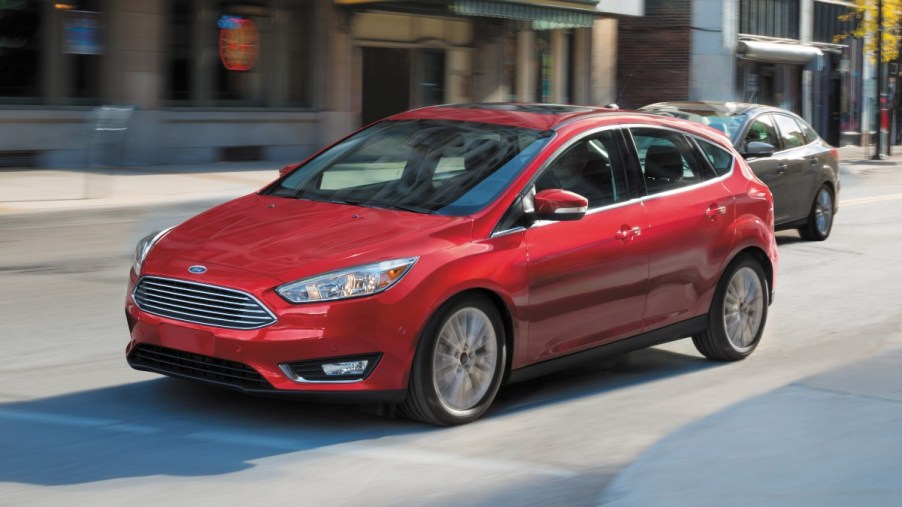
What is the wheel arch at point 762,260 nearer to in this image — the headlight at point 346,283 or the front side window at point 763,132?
the headlight at point 346,283

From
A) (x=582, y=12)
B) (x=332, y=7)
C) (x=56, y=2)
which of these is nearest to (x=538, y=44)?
(x=582, y=12)

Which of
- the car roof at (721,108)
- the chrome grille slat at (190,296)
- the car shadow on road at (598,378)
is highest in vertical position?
the car roof at (721,108)

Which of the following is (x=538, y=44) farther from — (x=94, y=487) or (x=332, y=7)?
(x=94, y=487)

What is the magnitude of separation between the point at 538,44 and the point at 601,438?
24.9 metres

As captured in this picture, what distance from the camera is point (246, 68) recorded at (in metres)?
23.1

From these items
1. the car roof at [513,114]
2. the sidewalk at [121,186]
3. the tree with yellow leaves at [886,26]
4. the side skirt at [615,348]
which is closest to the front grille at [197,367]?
the side skirt at [615,348]

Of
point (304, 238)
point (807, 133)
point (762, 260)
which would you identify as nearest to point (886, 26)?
point (807, 133)

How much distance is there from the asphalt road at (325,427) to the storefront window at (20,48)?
10.4 m

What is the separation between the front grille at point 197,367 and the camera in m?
5.70

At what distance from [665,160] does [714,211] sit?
421mm

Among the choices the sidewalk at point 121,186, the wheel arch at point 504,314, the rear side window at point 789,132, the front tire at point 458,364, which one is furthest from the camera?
the sidewalk at point 121,186

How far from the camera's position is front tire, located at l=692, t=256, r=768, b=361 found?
305 inches

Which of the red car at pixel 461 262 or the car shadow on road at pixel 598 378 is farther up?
the red car at pixel 461 262

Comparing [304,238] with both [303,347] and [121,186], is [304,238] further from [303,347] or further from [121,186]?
[121,186]
